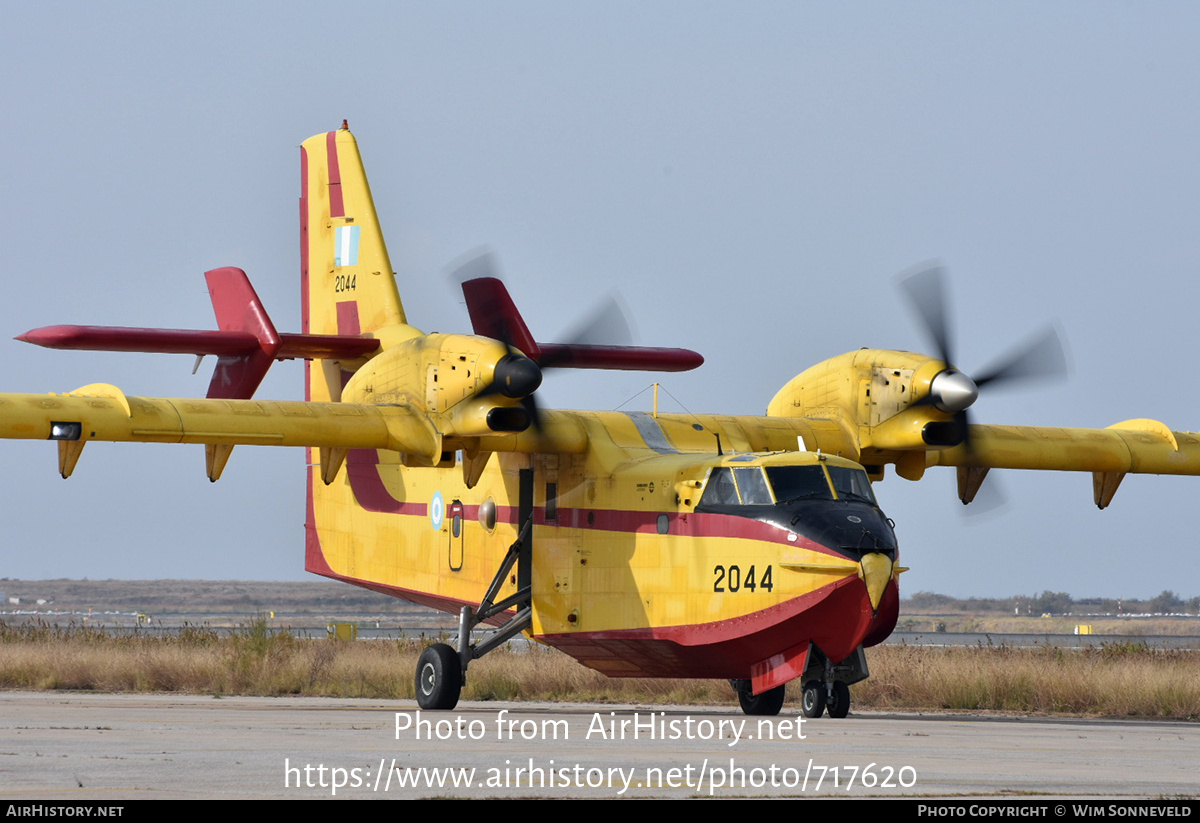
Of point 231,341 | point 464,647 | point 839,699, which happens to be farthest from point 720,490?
point 231,341

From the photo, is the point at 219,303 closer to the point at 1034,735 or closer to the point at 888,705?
the point at 888,705

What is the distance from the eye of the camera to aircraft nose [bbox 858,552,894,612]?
1770 centimetres

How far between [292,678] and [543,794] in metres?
16.1

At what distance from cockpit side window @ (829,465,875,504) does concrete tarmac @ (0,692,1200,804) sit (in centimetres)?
257

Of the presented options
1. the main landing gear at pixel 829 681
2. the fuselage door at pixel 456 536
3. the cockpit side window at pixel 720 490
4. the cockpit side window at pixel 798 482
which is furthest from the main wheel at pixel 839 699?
the fuselage door at pixel 456 536

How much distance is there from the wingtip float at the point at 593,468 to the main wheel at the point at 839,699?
0.23 ft

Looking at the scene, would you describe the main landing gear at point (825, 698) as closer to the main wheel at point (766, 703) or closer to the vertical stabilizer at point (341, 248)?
the main wheel at point (766, 703)

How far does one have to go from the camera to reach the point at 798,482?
19000mm

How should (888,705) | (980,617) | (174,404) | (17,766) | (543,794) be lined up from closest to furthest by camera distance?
(543,794) < (17,766) < (174,404) < (888,705) < (980,617)

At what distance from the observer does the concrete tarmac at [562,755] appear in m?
10.9

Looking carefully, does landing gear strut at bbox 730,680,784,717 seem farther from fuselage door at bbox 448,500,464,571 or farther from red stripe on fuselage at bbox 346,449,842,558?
fuselage door at bbox 448,500,464,571

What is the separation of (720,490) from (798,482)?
36.5 inches

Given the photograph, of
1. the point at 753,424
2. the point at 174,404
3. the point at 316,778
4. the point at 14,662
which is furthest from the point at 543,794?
the point at 14,662

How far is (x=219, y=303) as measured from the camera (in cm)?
2383
